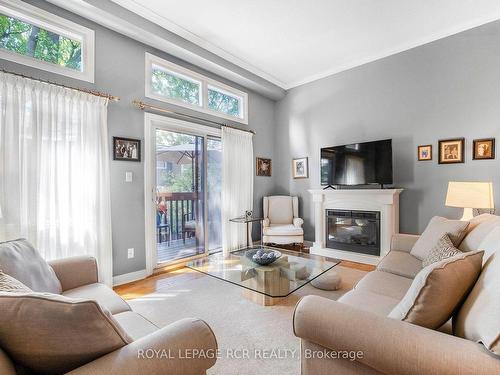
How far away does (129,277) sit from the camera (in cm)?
302

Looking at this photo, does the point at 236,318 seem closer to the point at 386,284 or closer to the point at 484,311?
the point at 386,284

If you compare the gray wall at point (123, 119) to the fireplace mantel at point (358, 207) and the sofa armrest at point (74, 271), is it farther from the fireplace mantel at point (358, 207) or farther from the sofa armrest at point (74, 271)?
the fireplace mantel at point (358, 207)

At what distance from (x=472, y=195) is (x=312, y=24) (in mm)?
2741

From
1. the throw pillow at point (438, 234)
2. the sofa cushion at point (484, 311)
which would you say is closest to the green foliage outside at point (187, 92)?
the throw pillow at point (438, 234)

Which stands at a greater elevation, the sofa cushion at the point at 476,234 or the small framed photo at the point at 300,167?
the small framed photo at the point at 300,167

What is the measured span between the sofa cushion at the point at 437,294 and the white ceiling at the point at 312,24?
296 cm

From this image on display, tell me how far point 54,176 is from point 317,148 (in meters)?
3.92

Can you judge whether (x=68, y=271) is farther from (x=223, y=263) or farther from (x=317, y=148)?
(x=317, y=148)

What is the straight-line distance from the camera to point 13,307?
0.70 meters

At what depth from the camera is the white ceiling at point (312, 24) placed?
279 centimetres

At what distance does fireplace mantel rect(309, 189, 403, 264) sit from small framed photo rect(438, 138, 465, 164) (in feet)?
2.21

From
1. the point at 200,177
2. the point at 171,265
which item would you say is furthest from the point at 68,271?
the point at 200,177

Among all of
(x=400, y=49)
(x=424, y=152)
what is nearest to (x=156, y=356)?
(x=424, y=152)

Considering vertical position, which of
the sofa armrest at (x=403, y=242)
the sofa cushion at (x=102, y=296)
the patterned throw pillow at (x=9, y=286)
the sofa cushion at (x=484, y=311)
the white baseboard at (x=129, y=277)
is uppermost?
the patterned throw pillow at (x=9, y=286)
